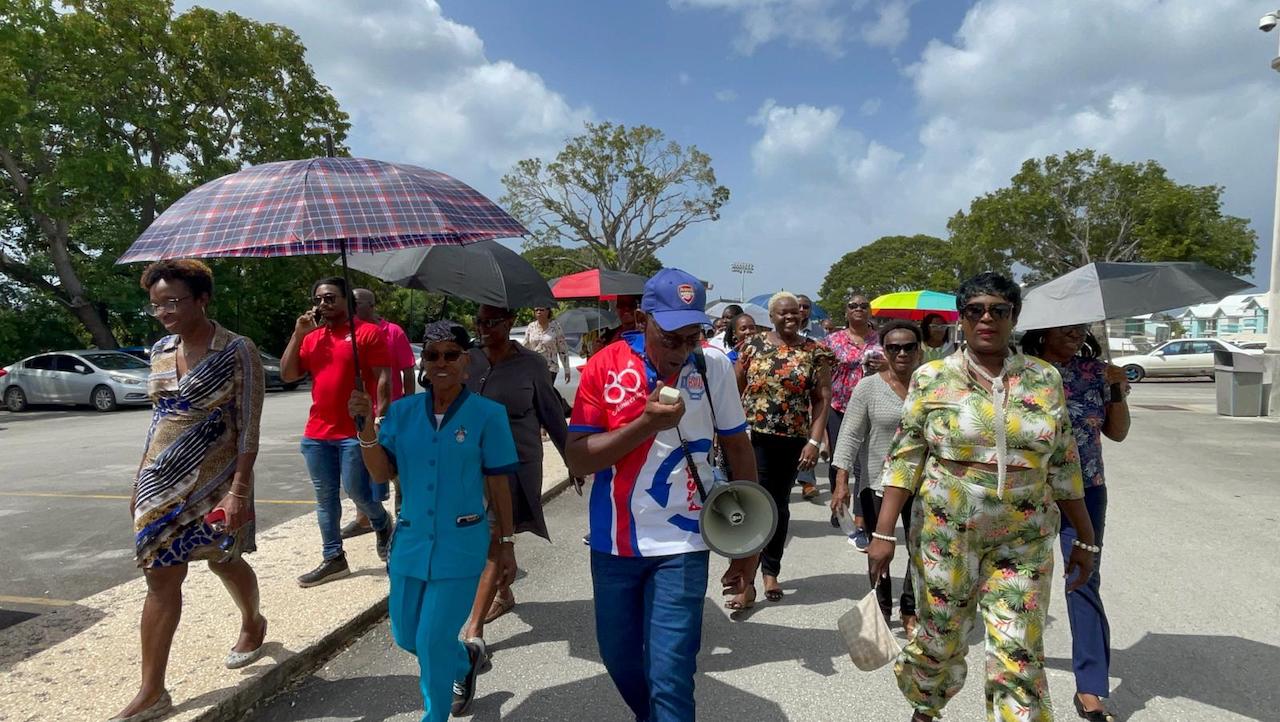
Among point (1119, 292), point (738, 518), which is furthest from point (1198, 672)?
point (738, 518)

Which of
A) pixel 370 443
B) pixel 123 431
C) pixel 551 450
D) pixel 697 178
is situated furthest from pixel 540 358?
pixel 697 178

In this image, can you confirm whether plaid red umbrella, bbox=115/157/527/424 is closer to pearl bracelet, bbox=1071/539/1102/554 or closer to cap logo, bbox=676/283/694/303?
cap logo, bbox=676/283/694/303

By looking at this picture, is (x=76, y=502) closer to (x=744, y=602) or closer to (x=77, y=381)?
(x=744, y=602)

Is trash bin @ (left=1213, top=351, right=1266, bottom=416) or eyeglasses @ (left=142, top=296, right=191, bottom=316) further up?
eyeglasses @ (left=142, top=296, right=191, bottom=316)

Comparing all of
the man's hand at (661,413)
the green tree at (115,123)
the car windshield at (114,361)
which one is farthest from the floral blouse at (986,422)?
the green tree at (115,123)

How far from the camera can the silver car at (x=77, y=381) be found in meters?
17.4

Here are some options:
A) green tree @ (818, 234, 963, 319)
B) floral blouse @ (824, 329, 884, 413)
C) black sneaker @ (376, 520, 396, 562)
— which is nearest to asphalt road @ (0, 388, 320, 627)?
black sneaker @ (376, 520, 396, 562)

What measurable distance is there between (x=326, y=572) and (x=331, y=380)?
1210mm

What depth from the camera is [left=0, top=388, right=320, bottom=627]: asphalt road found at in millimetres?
5152

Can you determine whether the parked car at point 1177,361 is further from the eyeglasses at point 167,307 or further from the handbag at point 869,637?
the eyeglasses at point 167,307

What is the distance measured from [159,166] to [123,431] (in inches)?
441

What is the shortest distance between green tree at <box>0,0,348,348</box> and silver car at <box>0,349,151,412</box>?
11.5ft

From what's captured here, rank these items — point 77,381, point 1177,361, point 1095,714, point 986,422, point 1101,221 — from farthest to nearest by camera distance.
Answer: point 1101,221 → point 1177,361 → point 77,381 → point 1095,714 → point 986,422

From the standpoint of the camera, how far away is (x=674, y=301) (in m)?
2.48
